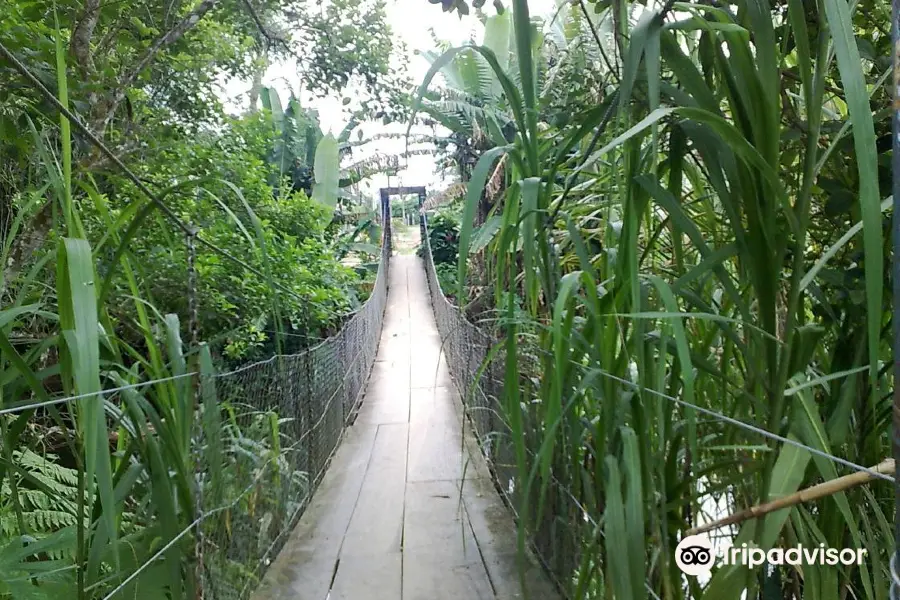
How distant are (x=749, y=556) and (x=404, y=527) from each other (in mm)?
1580

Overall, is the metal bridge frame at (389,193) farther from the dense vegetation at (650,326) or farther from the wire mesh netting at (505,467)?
the dense vegetation at (650,326)

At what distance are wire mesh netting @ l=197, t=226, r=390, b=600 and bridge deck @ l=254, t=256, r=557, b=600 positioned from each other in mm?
104

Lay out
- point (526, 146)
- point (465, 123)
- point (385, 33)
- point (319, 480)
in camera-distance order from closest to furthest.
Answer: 1. point (526, 146)
2. point (319, 480)
3. point (385, 33)
4. point (465, 123)

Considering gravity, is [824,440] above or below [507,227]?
below

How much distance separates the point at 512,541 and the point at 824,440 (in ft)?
4.55

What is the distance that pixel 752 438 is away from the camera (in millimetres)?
734

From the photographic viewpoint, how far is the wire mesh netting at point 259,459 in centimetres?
117

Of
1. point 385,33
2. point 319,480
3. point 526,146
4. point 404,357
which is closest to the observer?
point 526,146

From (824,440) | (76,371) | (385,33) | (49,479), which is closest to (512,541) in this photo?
(49,479)

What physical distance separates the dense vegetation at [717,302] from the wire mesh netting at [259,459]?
0.61 m

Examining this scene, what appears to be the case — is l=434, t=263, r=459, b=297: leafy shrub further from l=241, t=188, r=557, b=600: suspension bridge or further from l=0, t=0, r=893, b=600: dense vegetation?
l=0, t=0, r=893, b=600: dense vegetation

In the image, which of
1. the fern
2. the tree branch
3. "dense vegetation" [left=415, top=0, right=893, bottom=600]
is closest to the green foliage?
the tree branch

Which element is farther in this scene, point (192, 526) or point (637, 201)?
point (192, 526)

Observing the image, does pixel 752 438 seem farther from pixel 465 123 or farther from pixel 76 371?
pixel 465 123
